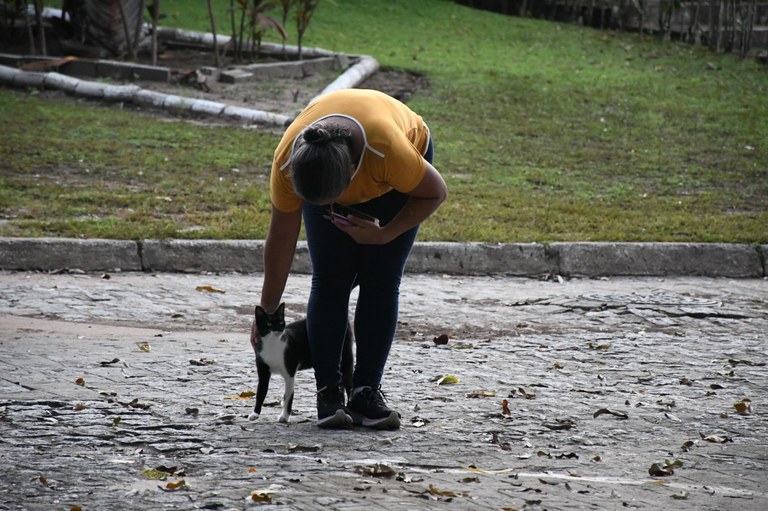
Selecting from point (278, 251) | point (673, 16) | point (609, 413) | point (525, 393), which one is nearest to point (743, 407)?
point (609, 413)

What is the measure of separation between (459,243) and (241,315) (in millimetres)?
2091

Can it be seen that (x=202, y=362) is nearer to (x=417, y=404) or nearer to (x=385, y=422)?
(x=417, y=404)

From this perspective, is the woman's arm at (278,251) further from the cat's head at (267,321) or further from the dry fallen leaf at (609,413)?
the dry fallen leaf at (609,413)

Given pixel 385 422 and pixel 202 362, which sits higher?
pixel 385 422

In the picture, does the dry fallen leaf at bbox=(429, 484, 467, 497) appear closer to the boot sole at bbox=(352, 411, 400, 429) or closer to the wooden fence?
the boot sole at bbox=(352, 411, 400, 429)

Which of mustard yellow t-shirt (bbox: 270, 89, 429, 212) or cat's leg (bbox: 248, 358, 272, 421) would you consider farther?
cat's leg (bbox: 248, 358, 272, 421)

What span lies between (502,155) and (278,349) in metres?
7.21

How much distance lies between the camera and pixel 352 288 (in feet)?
14.8

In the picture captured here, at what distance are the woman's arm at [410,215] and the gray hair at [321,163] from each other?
0.88 feet

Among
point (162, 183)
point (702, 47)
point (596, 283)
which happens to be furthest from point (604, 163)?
point (702, 47)

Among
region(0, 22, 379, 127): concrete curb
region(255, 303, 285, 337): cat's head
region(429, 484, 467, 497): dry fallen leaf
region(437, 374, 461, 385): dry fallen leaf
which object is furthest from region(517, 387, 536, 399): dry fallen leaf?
region(0, 22, 379, 127): concrete curb

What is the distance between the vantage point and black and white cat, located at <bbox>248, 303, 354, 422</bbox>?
4469 millimetres

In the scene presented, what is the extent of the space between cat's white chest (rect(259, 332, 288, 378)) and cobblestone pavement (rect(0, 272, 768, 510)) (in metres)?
0.25

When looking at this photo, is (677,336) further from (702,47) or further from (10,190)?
(702,47)
